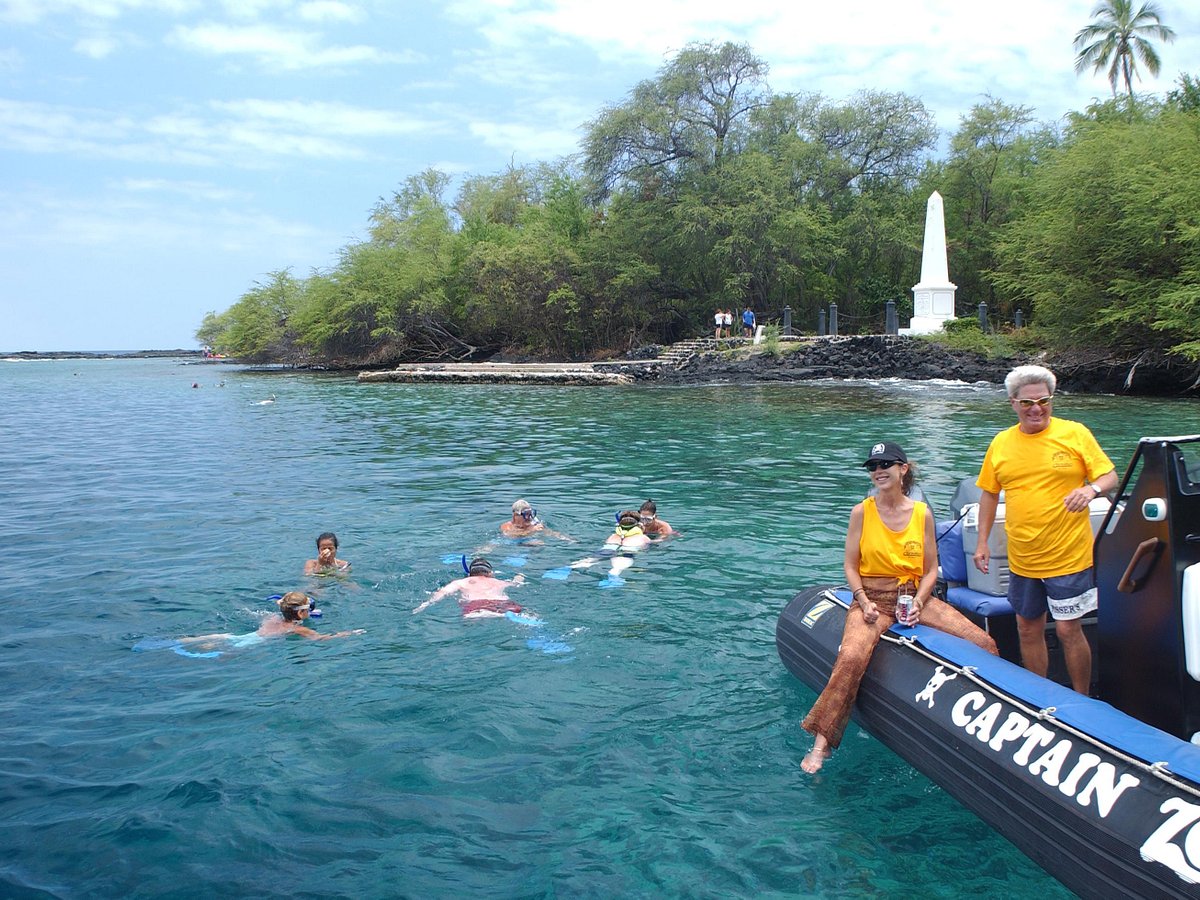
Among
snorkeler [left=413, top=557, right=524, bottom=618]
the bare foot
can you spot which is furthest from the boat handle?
snorkeler [left=413, top=557, right=524, bottom=618]

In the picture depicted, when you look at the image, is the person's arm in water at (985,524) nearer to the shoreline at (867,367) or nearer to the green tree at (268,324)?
the shoreline at (867,367)

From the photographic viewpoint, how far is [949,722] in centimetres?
486

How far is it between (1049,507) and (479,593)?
17.2ft

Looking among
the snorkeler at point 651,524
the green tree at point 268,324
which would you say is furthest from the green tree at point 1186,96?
the green tree at point 268,324

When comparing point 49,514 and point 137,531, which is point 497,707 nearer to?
point 137,531

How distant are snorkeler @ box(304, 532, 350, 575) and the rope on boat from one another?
19.7ft

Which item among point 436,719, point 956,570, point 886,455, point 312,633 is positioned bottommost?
point 436,719

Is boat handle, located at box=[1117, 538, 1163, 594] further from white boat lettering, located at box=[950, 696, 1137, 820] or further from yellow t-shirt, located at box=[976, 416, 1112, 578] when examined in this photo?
white boat lettering, located at box=[950, 696, 1137, 820]

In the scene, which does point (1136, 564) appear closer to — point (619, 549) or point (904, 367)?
point (619, 549)

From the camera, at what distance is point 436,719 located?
6.31 m

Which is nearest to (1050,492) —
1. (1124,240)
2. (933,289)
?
(1124,240)

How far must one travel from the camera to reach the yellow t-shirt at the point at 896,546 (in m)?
5.49

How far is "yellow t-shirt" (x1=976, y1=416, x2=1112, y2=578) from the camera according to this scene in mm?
5082

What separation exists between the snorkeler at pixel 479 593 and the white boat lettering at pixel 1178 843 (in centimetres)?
564
